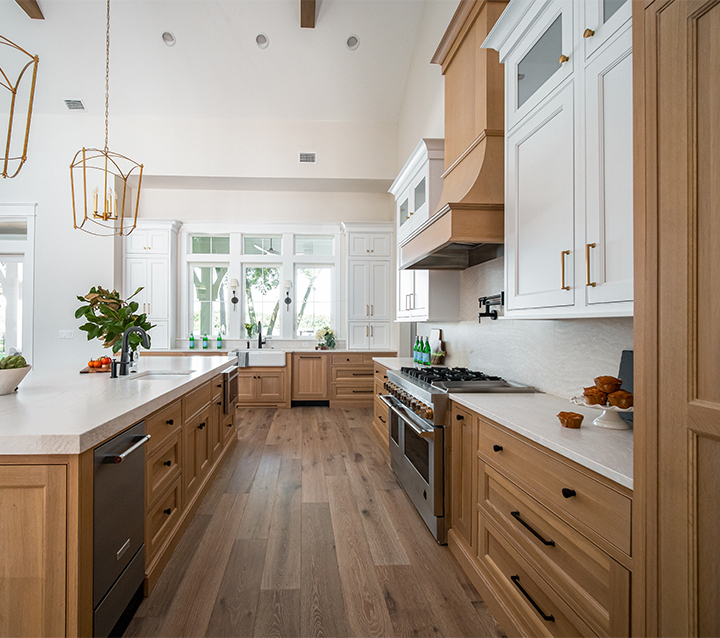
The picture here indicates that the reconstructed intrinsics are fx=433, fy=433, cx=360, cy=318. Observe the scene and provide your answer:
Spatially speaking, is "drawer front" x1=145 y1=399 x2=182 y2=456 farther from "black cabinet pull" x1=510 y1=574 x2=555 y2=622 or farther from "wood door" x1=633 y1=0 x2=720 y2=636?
"wood door" x1=633 y1=0 x2=720 y2=636

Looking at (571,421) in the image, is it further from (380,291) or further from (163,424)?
(380,291)

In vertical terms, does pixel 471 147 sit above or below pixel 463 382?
above

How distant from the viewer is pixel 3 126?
6.05 meters

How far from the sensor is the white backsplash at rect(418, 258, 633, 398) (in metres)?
1.91

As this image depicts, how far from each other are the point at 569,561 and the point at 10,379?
7.49 ft

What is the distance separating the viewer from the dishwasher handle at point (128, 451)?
1430 millimetres

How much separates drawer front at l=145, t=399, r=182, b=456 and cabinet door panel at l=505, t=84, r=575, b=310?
1.75 meters

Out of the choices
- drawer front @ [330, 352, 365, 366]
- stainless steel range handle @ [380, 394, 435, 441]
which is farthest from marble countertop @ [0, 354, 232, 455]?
drawer front @ [330, 352, 365, 366]

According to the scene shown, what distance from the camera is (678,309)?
855mm

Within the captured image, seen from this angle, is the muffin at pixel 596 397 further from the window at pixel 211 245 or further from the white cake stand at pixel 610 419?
the window at pixel 211 245

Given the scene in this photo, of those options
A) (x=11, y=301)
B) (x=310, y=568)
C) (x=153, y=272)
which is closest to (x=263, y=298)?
(x=153, y=272)

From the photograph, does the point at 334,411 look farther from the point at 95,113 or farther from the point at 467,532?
the point at 95,113

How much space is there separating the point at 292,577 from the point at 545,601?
1.14 meters

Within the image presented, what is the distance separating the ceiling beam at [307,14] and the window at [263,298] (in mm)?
3183
